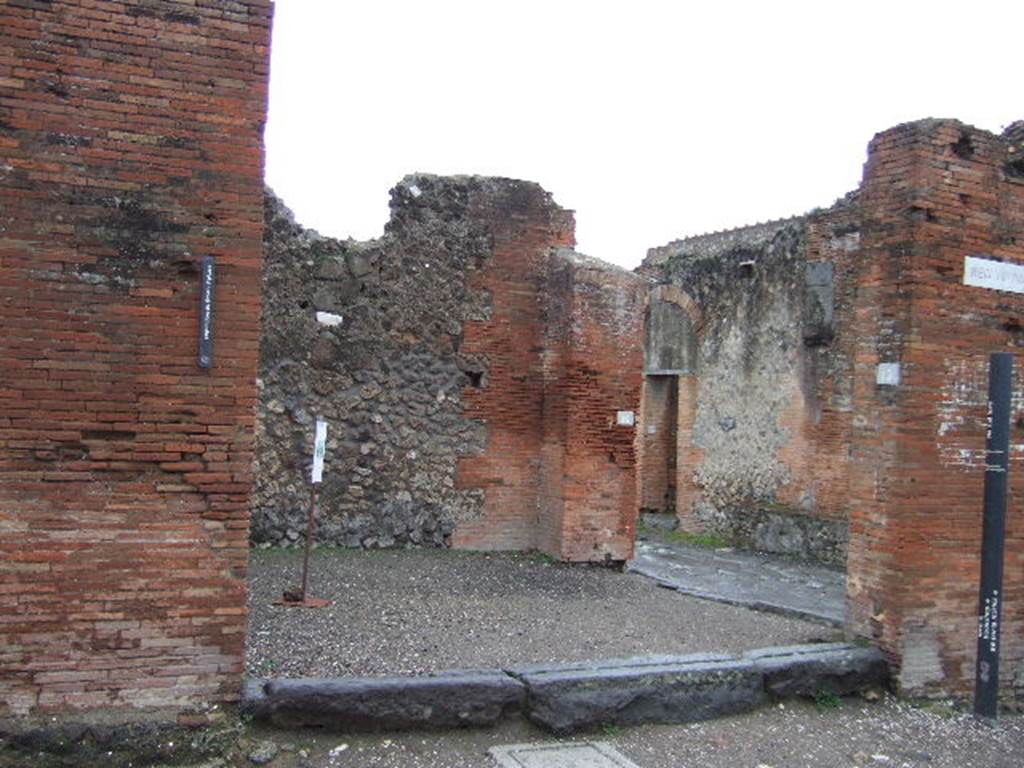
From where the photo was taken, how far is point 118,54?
487cm

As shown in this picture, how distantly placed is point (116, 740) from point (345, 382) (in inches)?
235

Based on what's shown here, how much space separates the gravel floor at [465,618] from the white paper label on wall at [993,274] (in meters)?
2.98

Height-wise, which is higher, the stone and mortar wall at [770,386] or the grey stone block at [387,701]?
the stone and mortar wall at [770,386]

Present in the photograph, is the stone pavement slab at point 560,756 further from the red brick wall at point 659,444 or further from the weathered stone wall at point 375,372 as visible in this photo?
the red brick wall at point 659,444

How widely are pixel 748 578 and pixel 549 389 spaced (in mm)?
3558

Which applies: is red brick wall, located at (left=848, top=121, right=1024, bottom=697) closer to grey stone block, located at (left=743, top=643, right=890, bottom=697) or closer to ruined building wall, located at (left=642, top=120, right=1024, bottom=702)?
ruined building wall, located at (left=642, top=120, right=1024, bottom=702)

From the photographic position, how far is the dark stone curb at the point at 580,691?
530 cm

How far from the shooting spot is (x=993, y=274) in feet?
23.2

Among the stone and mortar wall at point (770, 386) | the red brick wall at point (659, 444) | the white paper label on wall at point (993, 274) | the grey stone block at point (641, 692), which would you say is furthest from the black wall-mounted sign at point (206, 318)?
the red brick wall at point (659, 444)

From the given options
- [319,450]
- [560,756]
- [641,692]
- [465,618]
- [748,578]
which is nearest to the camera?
[560,756]

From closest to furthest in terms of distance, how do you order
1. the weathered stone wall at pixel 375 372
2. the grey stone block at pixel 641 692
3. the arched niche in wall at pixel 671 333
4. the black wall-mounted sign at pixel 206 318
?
1. the black wall-mounted sign at pixel 206 318
2. the grey stone block at pixel 641 692
3. the weathered stone wall at pixel 375 372
4. the arched niche in wall at pixel 671 333

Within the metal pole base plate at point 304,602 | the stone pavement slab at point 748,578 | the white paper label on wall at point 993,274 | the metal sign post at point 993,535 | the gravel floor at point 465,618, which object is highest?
the white paper label on wall at point 993,274

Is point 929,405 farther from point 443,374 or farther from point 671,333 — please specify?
point 671,333

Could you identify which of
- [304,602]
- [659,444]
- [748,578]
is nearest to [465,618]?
[304,602]
